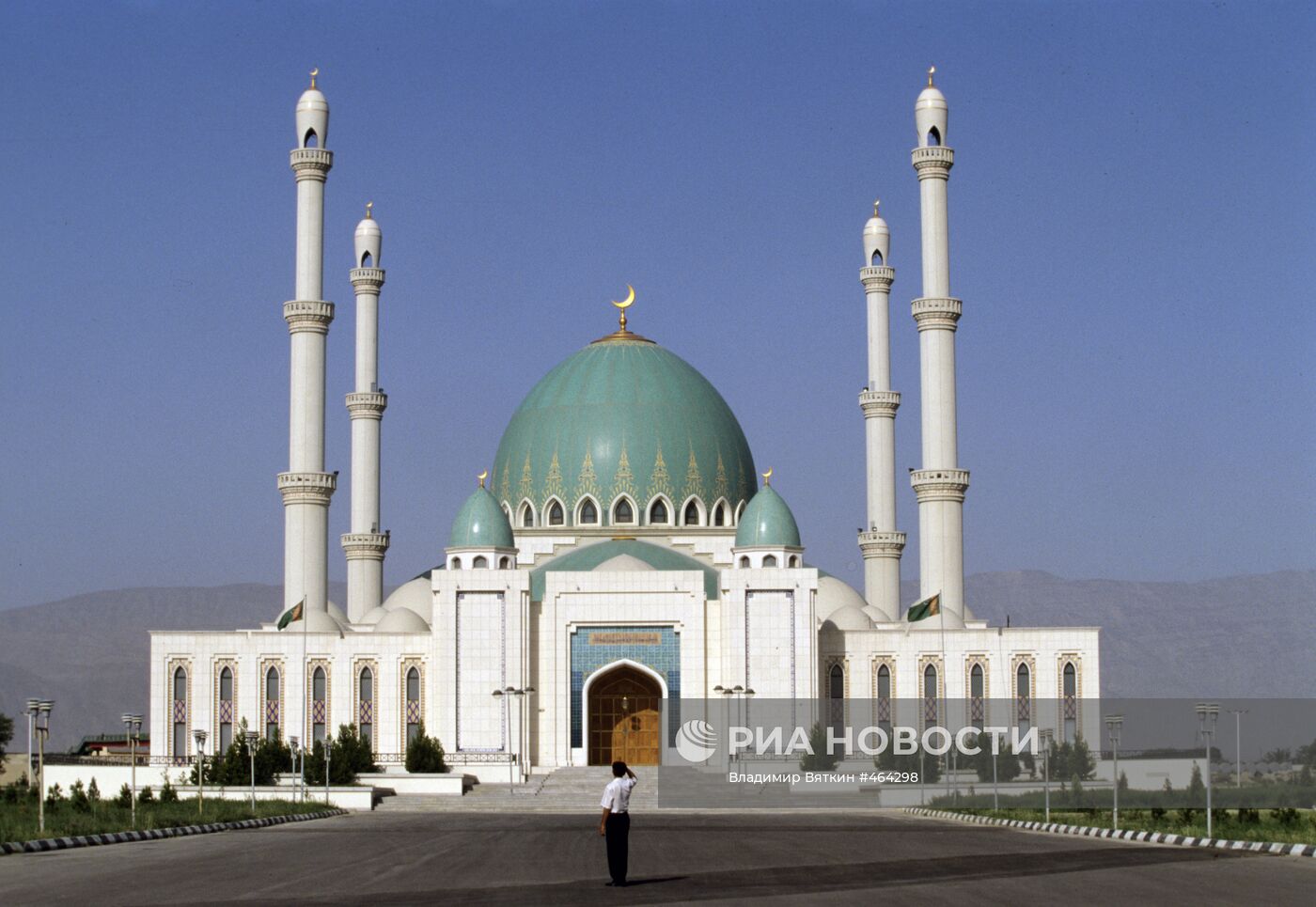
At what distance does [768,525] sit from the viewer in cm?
5238

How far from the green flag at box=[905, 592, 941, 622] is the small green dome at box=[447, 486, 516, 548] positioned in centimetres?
1039

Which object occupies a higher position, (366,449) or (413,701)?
(366,449)

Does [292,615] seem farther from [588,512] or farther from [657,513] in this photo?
[657,513]

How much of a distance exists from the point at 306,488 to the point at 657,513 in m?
10.3

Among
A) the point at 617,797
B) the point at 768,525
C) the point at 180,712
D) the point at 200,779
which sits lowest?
the point at 200,779

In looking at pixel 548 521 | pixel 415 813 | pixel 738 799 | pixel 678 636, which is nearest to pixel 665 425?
pixel 548 521

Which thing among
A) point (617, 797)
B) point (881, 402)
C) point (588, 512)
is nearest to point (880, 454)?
point (881, 402)

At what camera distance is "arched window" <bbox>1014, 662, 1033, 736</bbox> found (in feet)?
172

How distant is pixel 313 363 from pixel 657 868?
113ft

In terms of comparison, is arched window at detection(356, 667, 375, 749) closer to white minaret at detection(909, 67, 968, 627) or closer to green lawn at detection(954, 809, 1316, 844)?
white minaret at detection(909, 67, 968, 627)

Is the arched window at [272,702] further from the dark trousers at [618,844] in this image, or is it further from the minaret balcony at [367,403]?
the dark trousers at [618,844]

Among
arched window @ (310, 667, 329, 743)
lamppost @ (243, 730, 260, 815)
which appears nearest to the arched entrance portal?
arched window @ (310, 667, 329, 743)

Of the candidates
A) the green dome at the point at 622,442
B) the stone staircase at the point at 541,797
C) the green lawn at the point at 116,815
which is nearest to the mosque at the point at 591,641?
the stone staircase at the point at 541,797

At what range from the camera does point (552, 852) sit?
25375mm
